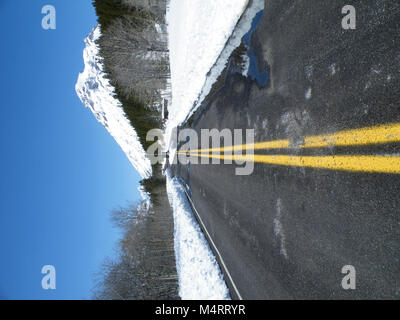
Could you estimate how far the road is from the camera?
262 centimetres

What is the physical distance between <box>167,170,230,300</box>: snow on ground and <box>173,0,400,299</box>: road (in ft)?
2.55

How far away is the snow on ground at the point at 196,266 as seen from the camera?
6234 millimetres

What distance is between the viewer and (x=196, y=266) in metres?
7.66

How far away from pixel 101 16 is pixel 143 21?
455cm

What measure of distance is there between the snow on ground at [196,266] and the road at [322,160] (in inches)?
30.6

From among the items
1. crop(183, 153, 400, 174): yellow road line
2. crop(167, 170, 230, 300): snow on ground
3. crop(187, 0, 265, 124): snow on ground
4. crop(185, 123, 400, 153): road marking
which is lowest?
crop(167, 170, 230, 300): snow on ground

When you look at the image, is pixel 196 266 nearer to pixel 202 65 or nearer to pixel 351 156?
pixel 351 156

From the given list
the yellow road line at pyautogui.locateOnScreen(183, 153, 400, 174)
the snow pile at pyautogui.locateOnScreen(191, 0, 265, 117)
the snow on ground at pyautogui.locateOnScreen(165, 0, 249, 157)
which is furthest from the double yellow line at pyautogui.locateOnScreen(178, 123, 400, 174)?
the snow on ground at pyautogui.locateOnScreen(165, 0, 249, 157)

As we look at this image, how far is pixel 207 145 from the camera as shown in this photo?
9.70 m

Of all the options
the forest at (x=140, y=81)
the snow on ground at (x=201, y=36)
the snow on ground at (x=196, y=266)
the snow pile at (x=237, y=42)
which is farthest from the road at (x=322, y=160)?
the forest at (x=140, y=81)

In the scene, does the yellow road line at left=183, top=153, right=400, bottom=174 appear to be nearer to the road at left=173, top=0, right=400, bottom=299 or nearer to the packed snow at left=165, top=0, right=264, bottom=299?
the road at left=173, top=0, right=400, bottom=299

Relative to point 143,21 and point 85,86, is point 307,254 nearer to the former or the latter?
point 143,21
